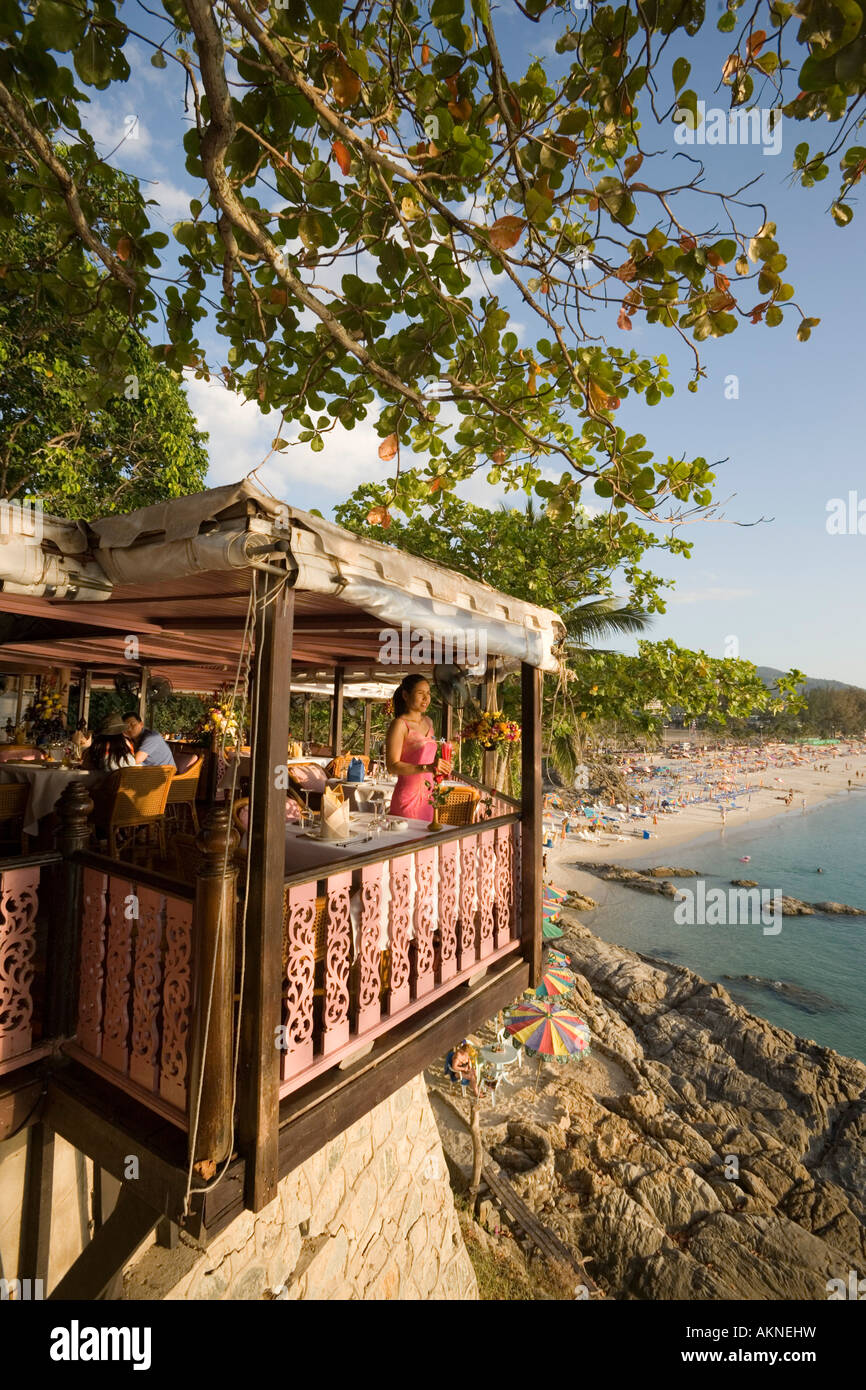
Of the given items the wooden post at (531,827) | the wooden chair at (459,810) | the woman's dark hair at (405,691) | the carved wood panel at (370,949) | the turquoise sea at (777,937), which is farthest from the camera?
the turquoise sea at (777,937)

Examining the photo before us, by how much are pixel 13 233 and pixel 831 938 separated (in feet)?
126

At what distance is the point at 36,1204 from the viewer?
3.71 meters

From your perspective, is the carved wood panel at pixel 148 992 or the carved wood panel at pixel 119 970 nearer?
the carved wood panel at pixel 148 992

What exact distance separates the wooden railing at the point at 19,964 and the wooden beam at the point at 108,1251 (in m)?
1.57

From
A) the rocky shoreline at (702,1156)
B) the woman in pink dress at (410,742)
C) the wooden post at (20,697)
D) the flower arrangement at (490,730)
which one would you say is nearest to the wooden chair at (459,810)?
the woman in pink dress at (410,742)

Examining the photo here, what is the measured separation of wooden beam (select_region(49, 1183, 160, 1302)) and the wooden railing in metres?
1.57

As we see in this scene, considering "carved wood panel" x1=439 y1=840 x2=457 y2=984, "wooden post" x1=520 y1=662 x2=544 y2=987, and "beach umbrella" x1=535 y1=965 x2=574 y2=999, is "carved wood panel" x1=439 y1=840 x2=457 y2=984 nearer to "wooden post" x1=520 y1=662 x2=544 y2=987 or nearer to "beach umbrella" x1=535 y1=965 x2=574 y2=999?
"wooden post" x1=520 y1=662 x2=544 y2=987

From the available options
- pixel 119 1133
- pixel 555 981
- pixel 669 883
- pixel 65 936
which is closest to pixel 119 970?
pixel 65 936

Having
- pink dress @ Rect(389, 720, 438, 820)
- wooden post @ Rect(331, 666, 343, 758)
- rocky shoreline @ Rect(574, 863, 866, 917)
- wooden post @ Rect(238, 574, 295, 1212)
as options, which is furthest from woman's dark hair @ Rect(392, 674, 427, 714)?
rocky shoreline @ Rect(574, 863, 866, 917)

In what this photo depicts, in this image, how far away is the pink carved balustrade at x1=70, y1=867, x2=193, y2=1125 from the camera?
2797mm

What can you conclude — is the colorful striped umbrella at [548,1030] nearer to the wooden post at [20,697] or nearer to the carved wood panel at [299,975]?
the carved wood panel at [299,975]

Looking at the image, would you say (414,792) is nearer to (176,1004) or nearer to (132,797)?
(132,797)

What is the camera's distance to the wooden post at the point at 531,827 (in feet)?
17.2
